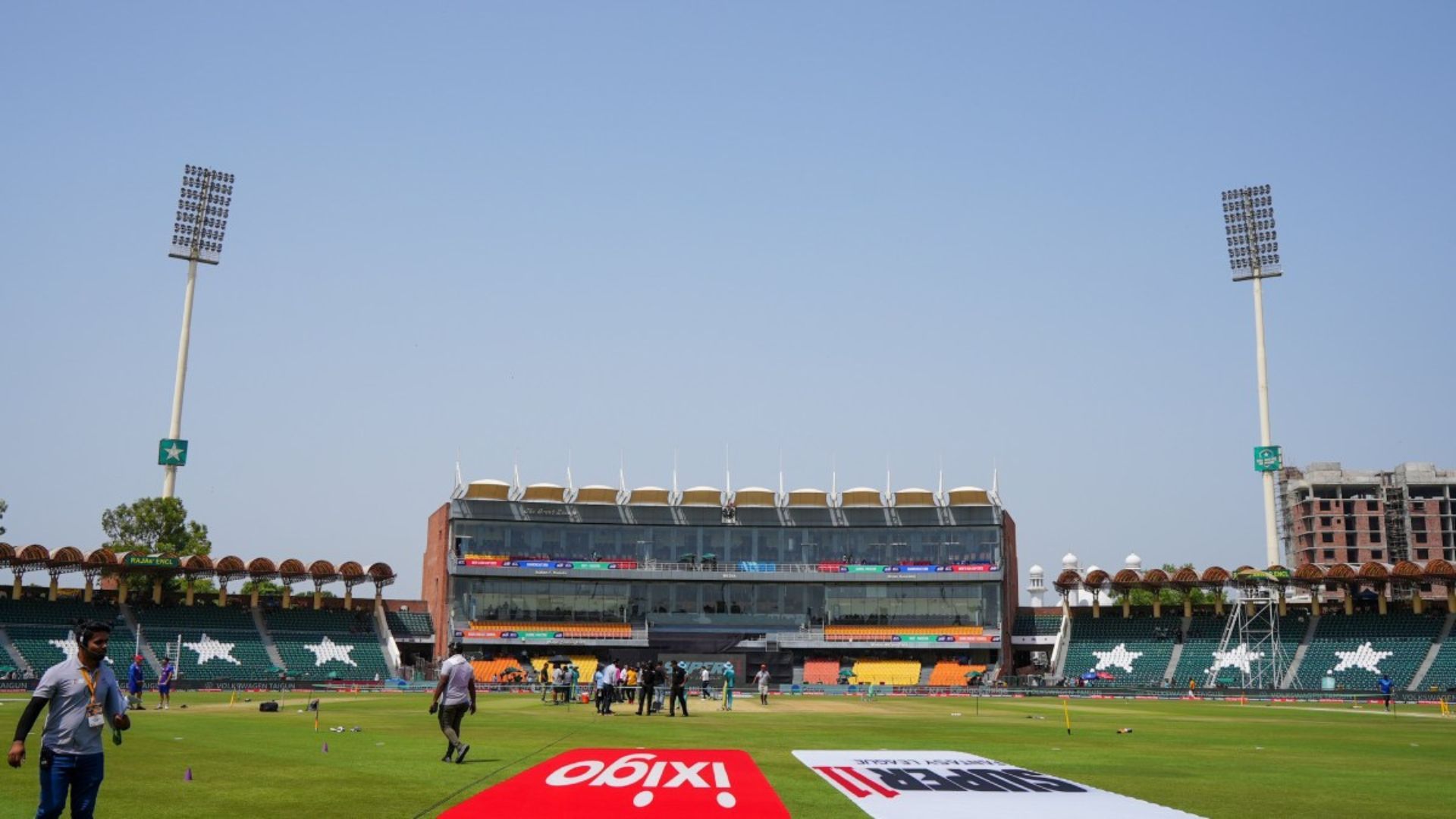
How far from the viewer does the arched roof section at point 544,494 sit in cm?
11019

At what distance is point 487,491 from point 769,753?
88.0m

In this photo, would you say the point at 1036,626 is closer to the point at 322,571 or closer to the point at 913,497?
the point at 913,497

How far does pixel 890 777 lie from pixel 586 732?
13.6 meters

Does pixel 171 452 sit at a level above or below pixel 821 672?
above

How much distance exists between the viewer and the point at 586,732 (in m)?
31.6

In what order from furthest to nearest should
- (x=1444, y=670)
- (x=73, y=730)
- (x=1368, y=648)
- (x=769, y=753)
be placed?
(x=1368, y=648)
(x=1444, y=670)
(x=769, y=753)
(x=73, y=730)

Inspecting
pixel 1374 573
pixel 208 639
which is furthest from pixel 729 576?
pixel 1374 573

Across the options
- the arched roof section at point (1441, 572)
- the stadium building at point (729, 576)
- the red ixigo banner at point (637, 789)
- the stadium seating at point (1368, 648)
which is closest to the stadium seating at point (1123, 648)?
the stadium building at point (729, 576)

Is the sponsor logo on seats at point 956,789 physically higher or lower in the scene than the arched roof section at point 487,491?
lower

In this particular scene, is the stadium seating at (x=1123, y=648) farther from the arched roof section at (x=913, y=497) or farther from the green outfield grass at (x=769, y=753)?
the green outfield grass at (x=769, y=753)

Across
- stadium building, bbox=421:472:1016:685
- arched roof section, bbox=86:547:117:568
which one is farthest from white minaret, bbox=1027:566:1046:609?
arched roof section, bbox=86:547:117:568

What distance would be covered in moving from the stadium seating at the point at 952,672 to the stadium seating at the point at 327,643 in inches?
1721

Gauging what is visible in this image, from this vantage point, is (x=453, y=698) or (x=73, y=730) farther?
(x=453, y=698)

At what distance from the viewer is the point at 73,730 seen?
11195mm
